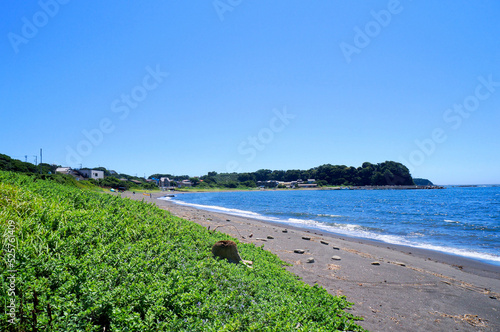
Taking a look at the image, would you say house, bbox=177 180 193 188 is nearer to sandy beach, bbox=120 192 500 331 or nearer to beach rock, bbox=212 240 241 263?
sandy beach, bbox=120 192 500 331

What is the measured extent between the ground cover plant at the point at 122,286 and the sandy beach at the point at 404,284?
1601mm

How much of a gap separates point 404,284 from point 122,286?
1011 cm

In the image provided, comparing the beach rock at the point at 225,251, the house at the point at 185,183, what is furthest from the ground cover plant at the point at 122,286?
the house at the point at 185,183

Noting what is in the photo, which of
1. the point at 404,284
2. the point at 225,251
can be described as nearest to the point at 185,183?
the point at 404,284

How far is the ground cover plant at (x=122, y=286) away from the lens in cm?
368

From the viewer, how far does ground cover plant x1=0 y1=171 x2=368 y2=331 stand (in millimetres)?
3676

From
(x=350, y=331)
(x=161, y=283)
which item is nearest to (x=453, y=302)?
(x=350, y=331)

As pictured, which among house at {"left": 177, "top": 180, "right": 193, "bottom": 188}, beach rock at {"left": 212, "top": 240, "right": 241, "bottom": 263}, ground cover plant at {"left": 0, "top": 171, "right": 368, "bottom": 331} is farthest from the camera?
house at {"left": 177, "top": 180, "right": 193, "bottom": 188}

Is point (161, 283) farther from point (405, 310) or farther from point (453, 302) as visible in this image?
point (453, 302)

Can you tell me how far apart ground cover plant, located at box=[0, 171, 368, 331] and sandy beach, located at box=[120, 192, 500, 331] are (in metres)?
1.60

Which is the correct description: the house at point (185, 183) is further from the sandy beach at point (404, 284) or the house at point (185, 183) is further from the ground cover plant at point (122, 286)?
the ground cover plant at point (122, 286)

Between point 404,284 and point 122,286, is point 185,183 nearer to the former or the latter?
point 404,284

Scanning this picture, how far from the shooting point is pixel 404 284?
10539 millimetres

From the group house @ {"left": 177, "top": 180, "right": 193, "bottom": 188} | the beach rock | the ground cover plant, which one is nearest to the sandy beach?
the ground cover plant
